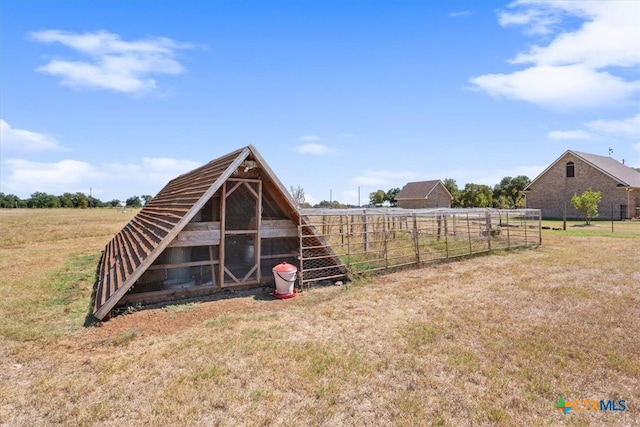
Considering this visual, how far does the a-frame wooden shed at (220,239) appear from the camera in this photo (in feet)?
26.2

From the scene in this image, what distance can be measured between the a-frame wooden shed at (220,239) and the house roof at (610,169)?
35503 mm

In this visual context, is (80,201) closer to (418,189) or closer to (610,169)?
(418,189)

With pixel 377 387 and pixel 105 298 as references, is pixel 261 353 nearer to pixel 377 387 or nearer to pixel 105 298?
pixel 377 387

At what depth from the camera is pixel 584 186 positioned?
1344 inches

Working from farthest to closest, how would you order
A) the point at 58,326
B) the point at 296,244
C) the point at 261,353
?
the point at 296,244 < the point at 58,326 < the point at 261,353

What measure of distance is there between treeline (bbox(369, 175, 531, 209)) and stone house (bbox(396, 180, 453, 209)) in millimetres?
4882

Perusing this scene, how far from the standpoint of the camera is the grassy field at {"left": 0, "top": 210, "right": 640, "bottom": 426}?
3986 mm

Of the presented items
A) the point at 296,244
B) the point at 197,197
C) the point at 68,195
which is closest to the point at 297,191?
the point at 296,244

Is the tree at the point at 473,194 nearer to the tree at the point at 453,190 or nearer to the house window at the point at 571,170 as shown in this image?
the tree at the point at 453,190

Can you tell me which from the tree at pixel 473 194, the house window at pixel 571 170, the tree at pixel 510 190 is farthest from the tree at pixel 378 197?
Answer: the house window at pixel 571 170

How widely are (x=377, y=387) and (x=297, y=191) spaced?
2702cm

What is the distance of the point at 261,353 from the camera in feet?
17.8

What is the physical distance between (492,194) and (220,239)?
5569cm

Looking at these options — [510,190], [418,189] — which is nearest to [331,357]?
[418,189]
